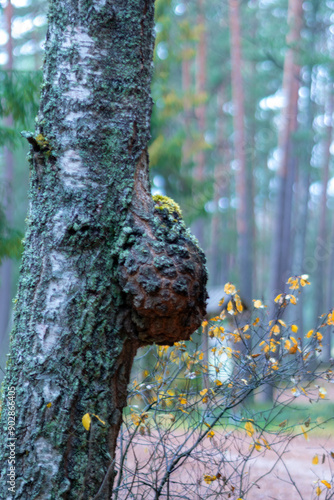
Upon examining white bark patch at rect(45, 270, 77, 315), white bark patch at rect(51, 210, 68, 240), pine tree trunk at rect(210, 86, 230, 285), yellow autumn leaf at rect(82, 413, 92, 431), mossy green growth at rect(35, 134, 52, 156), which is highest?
pine tree trunk at rect(210, 86, 230, 285)

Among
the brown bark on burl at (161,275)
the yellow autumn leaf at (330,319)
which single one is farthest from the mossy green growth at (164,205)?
the yellow autumn leaf at (330,319)

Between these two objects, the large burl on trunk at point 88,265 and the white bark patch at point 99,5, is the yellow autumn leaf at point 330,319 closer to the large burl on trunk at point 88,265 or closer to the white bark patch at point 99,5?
the large burl on trunk at point 88,265

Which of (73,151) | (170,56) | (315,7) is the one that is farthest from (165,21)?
(73,151)

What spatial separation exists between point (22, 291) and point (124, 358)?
564mm

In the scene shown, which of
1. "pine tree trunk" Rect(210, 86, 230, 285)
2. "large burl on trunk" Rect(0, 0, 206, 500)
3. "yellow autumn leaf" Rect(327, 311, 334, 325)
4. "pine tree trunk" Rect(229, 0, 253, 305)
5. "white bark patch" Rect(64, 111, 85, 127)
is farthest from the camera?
"pine tree trunk" Rect(210, 86, 230, 285)

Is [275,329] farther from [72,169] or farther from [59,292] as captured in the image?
[72,169]

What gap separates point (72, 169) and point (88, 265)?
46 cm

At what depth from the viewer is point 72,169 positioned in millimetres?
2410

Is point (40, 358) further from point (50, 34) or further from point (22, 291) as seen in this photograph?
point (50, 34)

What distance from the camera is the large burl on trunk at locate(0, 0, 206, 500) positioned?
2.23 m

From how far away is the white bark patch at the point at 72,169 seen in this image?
2393 millimetres

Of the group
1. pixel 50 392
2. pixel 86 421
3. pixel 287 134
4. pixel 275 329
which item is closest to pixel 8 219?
pixel 287 134

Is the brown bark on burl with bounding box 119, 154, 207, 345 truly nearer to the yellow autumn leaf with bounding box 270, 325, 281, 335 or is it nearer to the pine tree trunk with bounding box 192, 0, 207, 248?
the yellow autumn leaf with bounding box 270, 325, 281, 335

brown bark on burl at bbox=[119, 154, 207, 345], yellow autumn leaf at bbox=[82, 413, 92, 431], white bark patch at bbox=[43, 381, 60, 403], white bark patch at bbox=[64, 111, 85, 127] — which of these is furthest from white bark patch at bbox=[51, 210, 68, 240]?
yellow autumn leaf at bbox=[82, 413, 92, 431]
